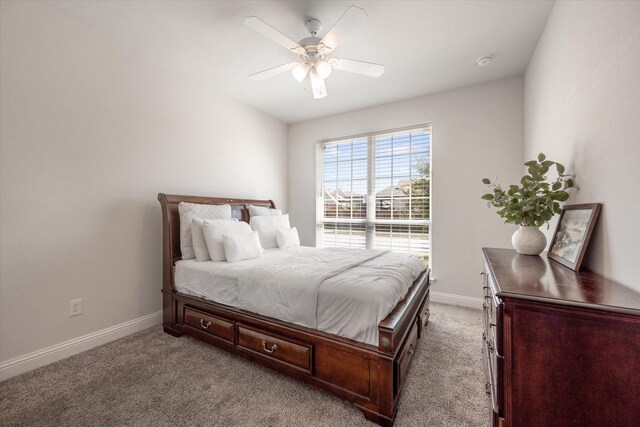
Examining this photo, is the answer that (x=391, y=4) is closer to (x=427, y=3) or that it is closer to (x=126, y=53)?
(x=427, y=3)

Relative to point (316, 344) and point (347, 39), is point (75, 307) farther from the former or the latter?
point (347, 39)

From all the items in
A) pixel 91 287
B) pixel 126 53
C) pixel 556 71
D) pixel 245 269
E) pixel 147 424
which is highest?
pixel 126 53

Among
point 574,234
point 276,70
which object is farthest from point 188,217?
point 574,234

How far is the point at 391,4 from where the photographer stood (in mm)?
1929

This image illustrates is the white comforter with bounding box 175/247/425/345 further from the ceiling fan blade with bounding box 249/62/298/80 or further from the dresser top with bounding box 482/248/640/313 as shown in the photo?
the ceiling fan blade with bounding box 249/62/298/80

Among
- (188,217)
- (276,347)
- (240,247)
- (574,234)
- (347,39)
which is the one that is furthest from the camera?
(188,217)

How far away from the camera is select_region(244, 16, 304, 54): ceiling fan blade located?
172cm

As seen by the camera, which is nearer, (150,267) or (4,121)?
(4,121)

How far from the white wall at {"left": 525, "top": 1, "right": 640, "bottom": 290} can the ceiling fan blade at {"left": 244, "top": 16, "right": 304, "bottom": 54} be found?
1.77m

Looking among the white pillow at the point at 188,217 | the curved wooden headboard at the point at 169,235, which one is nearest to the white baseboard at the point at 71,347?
the curved wooden headboard at the point at 169,235

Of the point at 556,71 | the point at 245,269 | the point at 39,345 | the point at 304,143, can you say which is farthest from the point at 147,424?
the point at 304,143

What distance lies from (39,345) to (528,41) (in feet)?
15.7

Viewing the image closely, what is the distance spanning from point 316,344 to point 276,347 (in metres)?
0.34

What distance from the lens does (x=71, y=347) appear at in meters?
2.14
